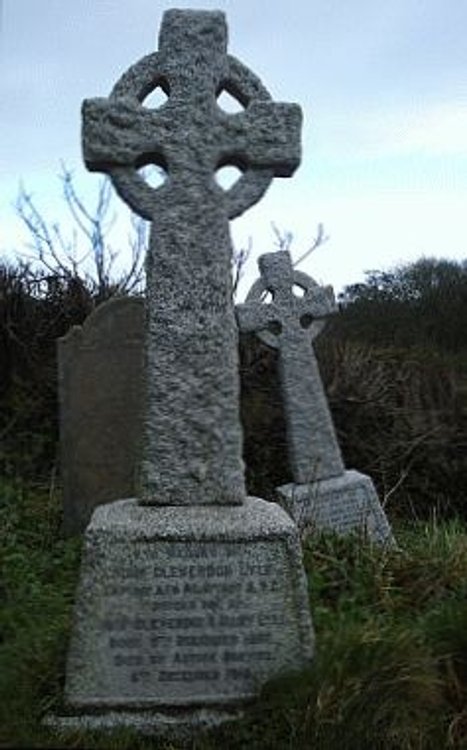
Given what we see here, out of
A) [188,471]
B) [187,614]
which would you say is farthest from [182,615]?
[188,471]

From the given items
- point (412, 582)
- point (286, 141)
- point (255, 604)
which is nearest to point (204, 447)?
point (255, 604)

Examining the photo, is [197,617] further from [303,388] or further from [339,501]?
[303,388]

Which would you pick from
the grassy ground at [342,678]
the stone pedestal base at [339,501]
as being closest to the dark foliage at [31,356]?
the stone pedestal base at [339,501]

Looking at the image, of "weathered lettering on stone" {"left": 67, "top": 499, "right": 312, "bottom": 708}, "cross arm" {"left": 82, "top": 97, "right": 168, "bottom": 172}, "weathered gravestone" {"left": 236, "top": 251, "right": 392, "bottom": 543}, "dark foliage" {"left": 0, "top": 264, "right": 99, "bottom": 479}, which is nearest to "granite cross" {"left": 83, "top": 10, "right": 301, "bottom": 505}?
"cross arm" {"left": 82, "top": 97, "right": 168, "bottom": 172}

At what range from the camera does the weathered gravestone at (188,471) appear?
381 centimetres

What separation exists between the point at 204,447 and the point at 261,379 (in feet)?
21.9

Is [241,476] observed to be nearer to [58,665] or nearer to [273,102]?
[58,665]

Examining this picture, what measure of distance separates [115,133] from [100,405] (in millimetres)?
3601

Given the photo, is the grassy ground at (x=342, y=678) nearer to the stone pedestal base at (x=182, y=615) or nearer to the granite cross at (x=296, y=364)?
the stone pedestal base at (x=182, y=615)

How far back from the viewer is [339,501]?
8.01m

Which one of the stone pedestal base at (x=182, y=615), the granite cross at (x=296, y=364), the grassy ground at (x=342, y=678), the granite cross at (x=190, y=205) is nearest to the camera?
the grassy ground at (x=342, y=678)

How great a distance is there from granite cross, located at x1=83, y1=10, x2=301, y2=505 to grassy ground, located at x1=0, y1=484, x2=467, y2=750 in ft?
2.42

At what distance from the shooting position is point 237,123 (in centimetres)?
422

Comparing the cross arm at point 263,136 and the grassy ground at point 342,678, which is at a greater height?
the cross arm at point 263,136
